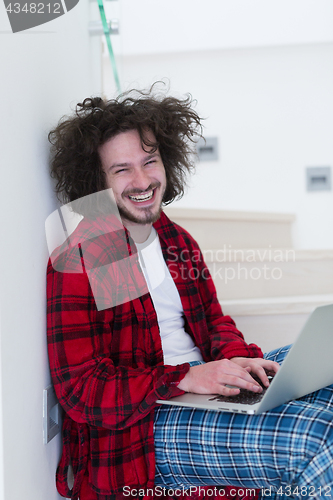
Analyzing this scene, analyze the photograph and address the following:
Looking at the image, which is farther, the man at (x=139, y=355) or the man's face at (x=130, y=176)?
the man's face at (x=130, y=176)

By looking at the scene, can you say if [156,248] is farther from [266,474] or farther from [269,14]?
[269,14]

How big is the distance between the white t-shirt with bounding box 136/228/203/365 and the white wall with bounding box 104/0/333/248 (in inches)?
71.5

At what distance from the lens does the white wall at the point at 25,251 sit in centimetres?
73

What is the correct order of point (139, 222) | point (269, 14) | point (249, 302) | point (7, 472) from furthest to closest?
point (269, 14) → point (249, 302) → point (139, 222) → point (7, 472)

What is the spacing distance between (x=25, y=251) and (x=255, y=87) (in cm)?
267

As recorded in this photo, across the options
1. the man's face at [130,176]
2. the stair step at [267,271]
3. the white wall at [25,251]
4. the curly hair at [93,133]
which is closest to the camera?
the white wall at [25,251]

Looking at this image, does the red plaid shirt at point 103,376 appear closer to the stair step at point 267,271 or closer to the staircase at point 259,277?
the staircase at point 259,277

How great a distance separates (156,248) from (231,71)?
7.27 ft

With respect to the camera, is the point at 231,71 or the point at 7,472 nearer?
the point at 7,472

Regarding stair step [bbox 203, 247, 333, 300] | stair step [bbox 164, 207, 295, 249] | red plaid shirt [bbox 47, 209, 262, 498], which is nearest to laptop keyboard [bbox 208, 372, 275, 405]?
red plaid shirt [bbox 47, 209, 262, 498]

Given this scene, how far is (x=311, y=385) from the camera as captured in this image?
2.97 feet

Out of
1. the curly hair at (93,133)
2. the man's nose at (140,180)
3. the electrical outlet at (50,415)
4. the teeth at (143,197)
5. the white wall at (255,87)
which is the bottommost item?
the electrical outlet at (50,415)

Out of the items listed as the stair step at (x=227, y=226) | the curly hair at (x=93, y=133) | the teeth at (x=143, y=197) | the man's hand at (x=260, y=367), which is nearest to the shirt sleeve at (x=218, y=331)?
the man's hand at (x=260, y=367)

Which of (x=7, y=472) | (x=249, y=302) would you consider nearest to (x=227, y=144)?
(x=249, y=302)
